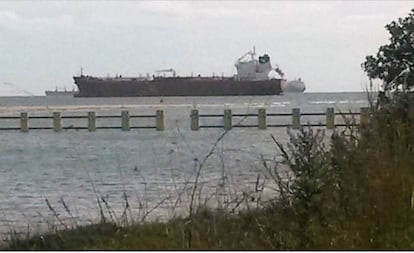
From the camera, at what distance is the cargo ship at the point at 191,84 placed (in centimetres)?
8338

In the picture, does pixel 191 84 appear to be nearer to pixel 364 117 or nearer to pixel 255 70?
pixel 255 70

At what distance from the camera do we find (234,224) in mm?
6676

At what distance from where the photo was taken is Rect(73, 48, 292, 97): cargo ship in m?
83.4

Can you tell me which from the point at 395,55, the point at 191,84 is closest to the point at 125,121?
the point at 395,55

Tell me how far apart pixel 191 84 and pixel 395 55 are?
7666 cm

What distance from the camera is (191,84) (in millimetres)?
90312

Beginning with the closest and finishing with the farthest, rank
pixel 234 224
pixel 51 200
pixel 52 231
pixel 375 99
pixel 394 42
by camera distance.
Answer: pixel 234 224 < pixel 52 231 < pixel 375 99 < pixel 51 200 < pixel 394 42

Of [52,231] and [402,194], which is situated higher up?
[402,194]

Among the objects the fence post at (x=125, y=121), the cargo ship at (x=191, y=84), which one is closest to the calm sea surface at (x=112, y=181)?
the fence post at (x=125, y=121)

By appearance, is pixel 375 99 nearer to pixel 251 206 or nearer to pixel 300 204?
pixel 251 206

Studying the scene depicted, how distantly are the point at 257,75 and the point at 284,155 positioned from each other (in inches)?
3060

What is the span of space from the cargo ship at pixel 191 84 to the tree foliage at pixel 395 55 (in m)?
65.6

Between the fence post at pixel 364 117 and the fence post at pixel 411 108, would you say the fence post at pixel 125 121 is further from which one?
the fence post at pixel 364 117

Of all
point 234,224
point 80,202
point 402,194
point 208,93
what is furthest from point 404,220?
point 208,93
